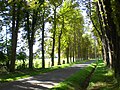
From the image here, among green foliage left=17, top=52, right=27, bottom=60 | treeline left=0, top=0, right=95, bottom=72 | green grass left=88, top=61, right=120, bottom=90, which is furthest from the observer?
green foliage left=17, top=52, right=27, bottom=60

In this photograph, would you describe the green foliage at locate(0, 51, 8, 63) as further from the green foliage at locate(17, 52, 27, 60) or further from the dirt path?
the dirt path

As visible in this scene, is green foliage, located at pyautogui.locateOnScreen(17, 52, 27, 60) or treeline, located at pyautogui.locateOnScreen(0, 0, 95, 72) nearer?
treeline, located at pyautogui.locateOnScreen(0, 0, 95, 72)

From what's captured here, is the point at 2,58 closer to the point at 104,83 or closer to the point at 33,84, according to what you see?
the point at 33,84

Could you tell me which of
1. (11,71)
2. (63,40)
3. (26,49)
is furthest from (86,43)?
(11,71)

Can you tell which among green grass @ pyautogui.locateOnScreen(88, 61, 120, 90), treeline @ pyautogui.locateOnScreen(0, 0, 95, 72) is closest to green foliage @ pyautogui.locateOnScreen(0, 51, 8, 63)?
treeline @ pyautogui.locateOnScreen(0, 0, 95, 72)

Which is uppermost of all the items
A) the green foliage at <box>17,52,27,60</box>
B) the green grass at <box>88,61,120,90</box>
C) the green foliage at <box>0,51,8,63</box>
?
the green foliage at <box>17,52,27,60</box>

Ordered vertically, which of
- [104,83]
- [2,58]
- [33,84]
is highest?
[2,58]

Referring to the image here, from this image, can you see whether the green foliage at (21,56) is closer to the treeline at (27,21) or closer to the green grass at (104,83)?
the treeline at (27,21)

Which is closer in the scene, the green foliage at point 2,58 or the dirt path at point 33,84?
the dirt path at point 33,84

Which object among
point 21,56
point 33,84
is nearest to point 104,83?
point 33,84

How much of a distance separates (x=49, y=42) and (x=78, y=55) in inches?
1488

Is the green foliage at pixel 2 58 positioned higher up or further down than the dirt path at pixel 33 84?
higher up

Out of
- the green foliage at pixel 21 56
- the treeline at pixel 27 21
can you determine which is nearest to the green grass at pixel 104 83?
the treeline at pixel 27 21

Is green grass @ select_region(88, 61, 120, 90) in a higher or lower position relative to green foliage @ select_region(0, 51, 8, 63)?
lower
